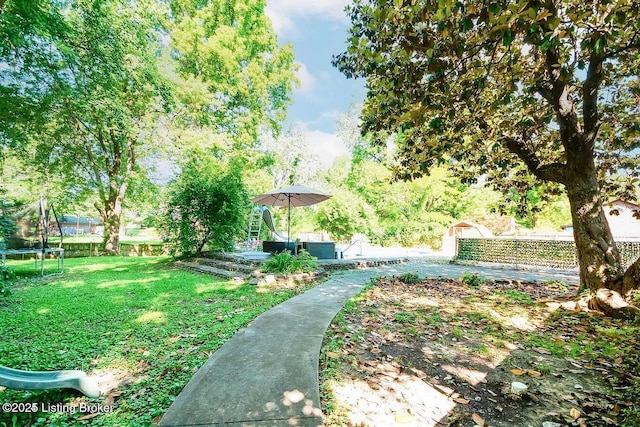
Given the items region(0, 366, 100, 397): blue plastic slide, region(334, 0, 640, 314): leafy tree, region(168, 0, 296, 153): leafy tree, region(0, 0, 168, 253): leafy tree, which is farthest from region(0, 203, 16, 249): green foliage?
region(334, 0, 640, 314): leafy tree

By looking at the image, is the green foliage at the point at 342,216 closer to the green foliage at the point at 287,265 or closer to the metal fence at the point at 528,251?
the metal fence at the point at 528,251

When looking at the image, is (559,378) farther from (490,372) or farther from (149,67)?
(149,67)

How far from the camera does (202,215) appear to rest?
417 inches

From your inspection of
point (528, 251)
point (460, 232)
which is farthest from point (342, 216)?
point (460, 232)

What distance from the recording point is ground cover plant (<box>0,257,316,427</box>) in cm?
215

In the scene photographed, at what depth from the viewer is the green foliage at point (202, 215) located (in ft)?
34.3

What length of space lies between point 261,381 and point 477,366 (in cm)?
208

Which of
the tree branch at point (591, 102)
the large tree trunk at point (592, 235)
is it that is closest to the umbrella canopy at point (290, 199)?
the large tree trunk at point (592, 235)

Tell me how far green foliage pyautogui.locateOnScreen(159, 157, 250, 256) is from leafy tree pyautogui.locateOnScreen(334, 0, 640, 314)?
7.09 m

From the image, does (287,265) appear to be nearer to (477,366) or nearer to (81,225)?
(477,366)

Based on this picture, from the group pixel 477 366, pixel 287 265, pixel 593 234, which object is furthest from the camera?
pixel 287 265

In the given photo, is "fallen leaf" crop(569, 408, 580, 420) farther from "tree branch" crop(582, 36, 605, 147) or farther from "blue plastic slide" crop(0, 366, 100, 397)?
"tree branch" crop(582, 36, 605, 147)

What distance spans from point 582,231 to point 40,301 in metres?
9.47

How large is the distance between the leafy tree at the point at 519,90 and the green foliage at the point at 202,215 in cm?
709
